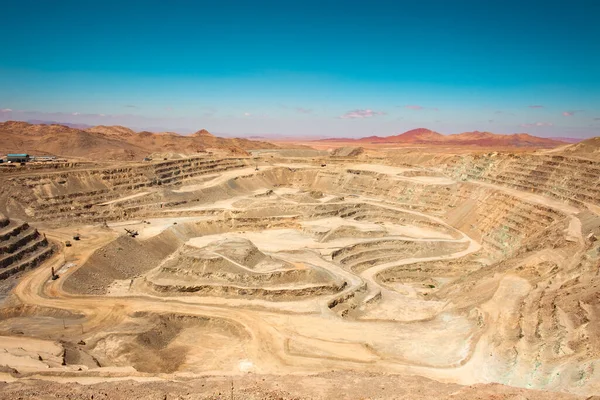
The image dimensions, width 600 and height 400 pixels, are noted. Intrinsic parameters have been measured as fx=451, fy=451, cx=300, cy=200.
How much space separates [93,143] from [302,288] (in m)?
119

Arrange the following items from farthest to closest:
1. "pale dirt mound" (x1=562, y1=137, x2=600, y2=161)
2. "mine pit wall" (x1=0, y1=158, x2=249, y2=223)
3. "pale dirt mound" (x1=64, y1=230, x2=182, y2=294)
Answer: "pale dirt mound" (x1=562, y1=137, x2=600, y2=161) → "mine pit wall" (x1=0, y1=158, x2=249, y2=223) → "pale dirt mound" (x1=64, y1=230, x2=182, y2=294)

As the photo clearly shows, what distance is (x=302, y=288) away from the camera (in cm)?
4431

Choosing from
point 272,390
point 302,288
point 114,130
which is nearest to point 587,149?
point 302,288

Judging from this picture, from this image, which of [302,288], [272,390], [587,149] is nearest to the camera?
[272,390]

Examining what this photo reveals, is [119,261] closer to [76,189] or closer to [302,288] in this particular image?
[302,288]

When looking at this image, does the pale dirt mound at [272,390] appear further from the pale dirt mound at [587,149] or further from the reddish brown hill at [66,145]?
the reddish brown hill at [66,145]

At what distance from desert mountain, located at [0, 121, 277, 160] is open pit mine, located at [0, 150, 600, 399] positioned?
2151 inches

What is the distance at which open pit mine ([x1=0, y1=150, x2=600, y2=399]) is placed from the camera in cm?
2475

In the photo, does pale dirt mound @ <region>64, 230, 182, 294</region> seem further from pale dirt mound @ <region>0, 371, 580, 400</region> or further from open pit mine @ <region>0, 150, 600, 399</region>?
pale dirt mound @ <region>0, 371, 580, 400</region>

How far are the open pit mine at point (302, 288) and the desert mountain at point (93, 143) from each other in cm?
5462

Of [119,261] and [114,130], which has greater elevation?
[114,130]

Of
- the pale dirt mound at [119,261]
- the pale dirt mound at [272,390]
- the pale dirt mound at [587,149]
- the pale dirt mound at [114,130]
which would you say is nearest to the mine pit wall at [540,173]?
the pale dirt mound at [587,149]

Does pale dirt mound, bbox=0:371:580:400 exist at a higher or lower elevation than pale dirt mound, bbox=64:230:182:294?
higher

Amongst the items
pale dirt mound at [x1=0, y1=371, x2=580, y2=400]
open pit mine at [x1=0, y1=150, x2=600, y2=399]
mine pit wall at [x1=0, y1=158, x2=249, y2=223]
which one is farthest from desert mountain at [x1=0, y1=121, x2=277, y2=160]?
pale dirt mound at [x1=0, y1=371, x2=580, y2=400]
